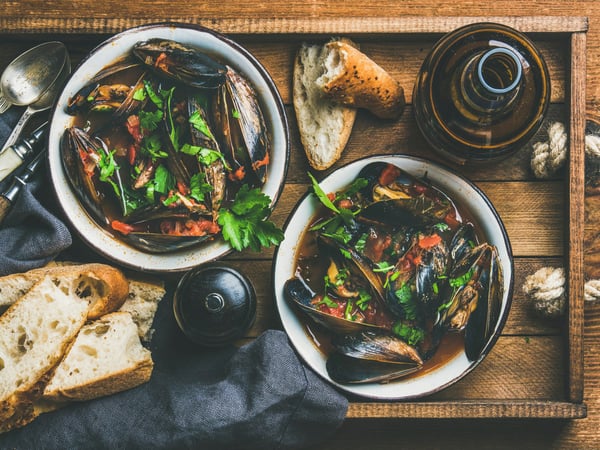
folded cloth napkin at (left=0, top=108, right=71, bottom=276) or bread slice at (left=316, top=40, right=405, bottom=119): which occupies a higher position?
bread slice at (left=316, top=40, right=405, bottom=119)

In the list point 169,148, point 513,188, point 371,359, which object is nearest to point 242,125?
point 169,148

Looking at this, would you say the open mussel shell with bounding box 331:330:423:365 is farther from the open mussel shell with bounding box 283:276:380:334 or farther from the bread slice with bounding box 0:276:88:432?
the bread slice with bounding box 0:276:88:432

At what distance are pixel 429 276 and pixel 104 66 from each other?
1208 mm

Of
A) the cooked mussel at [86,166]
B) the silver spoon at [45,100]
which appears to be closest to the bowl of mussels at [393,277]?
the cooked mussel at [86,166]

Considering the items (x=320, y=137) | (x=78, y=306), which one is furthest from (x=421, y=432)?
(x=78, y=306)

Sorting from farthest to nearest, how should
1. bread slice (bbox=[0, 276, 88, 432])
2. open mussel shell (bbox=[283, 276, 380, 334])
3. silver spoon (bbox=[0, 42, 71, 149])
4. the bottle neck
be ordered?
silver spoon (bbox=[0, 42, 71, 149]) → open mussel shell (bbox=[283, 276, 380, 334]) → bread slice (bbox=[0, 276, 88, 432]) → the bottle neck

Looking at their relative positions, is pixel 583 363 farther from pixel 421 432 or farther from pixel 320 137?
pixel 320 137

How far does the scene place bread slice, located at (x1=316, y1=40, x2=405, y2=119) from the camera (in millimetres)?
1987

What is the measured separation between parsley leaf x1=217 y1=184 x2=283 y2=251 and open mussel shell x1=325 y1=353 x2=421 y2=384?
17.3 inches

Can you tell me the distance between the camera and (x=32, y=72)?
82.4 inches

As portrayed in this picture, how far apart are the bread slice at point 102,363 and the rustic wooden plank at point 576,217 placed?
4.51 feet

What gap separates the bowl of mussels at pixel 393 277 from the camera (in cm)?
200

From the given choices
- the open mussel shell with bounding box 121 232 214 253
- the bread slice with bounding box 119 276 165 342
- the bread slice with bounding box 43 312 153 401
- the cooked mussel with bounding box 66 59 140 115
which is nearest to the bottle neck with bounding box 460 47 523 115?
the open mussel shell with bounding box 121 232 214 253

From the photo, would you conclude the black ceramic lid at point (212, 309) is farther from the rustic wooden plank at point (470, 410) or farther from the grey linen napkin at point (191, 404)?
the rustic wooden plank at point (470, 410)
